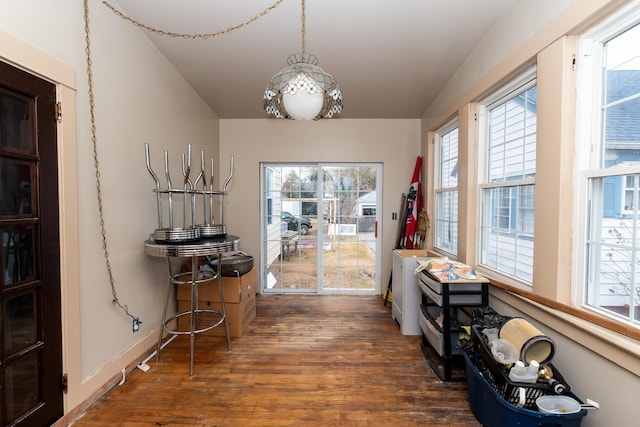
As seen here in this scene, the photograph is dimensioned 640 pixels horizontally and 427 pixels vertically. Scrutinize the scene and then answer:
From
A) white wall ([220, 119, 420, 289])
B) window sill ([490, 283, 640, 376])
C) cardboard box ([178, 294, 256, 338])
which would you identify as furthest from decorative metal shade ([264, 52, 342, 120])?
white wall ([220, 119, 420, 289])

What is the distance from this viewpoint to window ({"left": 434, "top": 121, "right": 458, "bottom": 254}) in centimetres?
307

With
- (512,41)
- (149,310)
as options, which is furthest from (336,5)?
(149,310)

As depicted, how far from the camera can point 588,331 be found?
1349 mm

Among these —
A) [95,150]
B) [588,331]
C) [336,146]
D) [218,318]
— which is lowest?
[218,318]

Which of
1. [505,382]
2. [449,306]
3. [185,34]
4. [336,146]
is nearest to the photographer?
[505,382]

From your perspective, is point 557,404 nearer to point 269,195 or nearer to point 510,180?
point 510,180

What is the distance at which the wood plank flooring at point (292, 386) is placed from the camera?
173 centimetres

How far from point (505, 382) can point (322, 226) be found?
2.92 meters

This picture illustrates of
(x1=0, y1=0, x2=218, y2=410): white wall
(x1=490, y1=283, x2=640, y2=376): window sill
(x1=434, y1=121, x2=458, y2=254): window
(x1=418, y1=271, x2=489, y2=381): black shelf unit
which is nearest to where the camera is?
(x1=490, y1=283, x2=640, y2=376): window sill

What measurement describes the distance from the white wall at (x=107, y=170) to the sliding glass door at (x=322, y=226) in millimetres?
1740

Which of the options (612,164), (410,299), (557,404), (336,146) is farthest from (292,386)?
(336,146)

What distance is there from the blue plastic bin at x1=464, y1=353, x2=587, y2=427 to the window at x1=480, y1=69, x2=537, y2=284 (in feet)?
2.52

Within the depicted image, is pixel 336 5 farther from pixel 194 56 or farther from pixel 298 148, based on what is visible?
pixel 298 148

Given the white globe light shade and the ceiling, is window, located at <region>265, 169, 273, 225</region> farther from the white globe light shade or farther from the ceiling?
the white globe light shade
